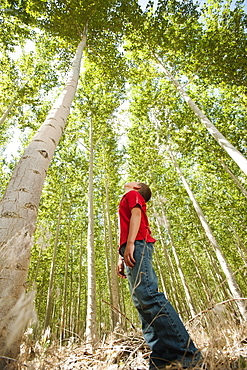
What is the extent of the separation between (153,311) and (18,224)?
1196 mm

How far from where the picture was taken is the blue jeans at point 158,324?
1.27 meters

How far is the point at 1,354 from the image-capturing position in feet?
3.22

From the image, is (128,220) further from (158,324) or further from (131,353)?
(131,353)

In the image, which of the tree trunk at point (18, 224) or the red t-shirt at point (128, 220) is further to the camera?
the red t-shirt at point (128, 220)

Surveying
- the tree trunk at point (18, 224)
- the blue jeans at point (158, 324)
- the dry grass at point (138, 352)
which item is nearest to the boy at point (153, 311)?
the blue jeans at point (158, 324)

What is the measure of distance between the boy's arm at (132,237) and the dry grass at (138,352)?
2.37ft

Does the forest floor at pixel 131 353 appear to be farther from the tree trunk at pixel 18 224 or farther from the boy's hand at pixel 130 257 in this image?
the boy's hand at pixel 130 257

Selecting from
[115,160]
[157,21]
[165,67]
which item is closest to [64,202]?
[115,160]

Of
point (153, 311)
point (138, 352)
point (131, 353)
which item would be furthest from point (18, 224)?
point (138, 352)

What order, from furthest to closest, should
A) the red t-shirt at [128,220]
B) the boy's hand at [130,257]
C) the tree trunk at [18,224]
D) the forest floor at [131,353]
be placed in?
the red t-shirt at [128,220]
the boy's hand at [130,257]
the forest floor at [131,353]
the tree trunk at [18,224]

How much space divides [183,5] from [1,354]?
411 inches

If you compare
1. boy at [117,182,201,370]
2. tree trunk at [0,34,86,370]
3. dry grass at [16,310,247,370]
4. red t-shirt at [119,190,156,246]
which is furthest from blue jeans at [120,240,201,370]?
tree trunk at [0,34,86,370]

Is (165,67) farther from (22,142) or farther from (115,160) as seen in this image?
(22,142)

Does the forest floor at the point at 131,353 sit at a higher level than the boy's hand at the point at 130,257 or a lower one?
lower
